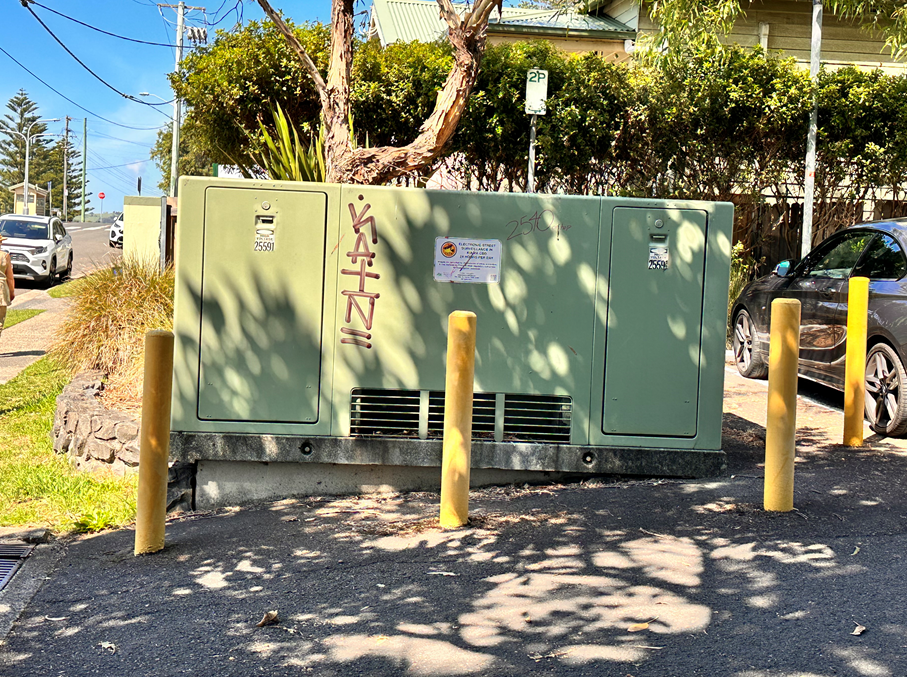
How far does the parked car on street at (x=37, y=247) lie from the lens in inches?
862

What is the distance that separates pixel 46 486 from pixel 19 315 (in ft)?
37.0

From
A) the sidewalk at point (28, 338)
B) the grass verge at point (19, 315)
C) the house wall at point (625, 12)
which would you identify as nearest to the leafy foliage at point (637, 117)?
the sidewalk at point (28, 338)

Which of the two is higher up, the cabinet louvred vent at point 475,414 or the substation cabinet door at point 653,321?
the substation cabinet door at point 653,321

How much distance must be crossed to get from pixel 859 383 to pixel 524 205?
2958 mm

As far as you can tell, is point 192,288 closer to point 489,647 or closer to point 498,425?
point 498,425

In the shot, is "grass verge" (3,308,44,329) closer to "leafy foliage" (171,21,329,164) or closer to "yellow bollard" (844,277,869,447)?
"leafy foliage" (171,21,329,164)

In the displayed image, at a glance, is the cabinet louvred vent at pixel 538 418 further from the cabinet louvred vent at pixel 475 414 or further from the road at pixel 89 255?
the road at pixel 89 255

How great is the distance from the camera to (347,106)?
836 centimetres

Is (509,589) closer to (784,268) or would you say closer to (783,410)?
(783,410)

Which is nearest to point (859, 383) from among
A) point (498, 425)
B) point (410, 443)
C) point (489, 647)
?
point (498, 425)

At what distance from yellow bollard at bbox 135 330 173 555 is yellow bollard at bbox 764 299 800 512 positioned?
3000mm

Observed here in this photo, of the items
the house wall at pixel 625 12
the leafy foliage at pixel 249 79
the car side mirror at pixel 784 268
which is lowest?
the car side mirror at pixel 784 268

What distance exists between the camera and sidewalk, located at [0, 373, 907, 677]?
346 centimetres

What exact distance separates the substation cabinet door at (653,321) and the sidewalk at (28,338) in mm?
7180
